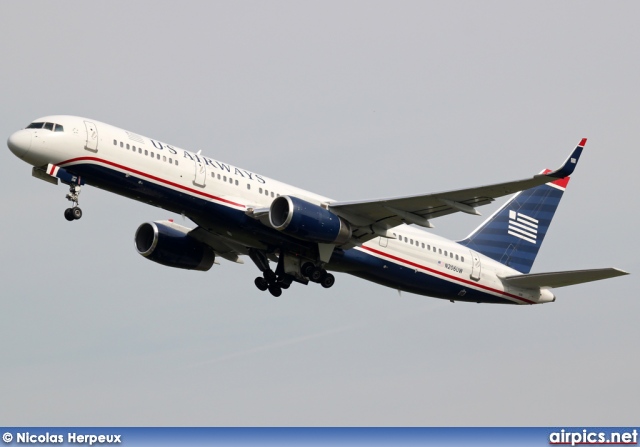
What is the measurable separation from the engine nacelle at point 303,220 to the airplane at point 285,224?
0.16 feet

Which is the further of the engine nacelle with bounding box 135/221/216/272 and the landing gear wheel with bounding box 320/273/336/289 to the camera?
the engine nacelle with bounding box 135/221/216/272

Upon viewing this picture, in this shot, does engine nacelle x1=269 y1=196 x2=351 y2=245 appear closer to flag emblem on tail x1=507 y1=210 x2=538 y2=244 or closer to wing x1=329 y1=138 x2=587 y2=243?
wing x1=329 y1=138 x2=587 y2=243

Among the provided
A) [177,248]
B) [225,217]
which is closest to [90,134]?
[225,217]

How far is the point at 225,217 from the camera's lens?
41.7 metres

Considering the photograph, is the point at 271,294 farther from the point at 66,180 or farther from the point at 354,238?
the point at 66,180

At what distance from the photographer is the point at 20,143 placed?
39.7m

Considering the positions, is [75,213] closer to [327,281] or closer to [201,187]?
[201,187]

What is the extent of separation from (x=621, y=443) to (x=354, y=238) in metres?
13.5

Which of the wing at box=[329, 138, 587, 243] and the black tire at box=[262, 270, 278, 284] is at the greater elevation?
the wing at box=[329, 138, 587, 243]

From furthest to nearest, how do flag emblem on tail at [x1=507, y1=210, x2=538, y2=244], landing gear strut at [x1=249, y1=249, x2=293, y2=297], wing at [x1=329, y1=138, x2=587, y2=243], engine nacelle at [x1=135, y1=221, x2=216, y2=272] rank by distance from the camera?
1. flag emblem on tail at [x1=507, y1=210, x2=538, y2=244]
2. engine nacelle at [x1=135, y1=221, x2=216, y2=272]
3. landing gear strut at [x1=249, y1=249, x2=293, y2=297]
4. wing at [x1=329, y1=138, x2=587, y2=243]

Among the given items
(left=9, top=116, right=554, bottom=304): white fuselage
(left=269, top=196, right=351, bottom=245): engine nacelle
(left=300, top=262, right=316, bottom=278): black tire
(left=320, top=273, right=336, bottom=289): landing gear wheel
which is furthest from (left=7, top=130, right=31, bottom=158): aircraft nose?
(left=320, top=273, right=336, bottom=289): landing gear wheel

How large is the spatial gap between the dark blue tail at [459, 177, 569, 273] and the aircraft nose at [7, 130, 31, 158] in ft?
64.9

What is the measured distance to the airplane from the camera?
40125 mm

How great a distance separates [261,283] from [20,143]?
1179 centimetres
